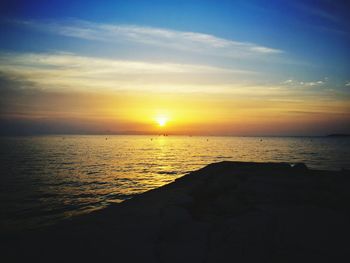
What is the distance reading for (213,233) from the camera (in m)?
7.48

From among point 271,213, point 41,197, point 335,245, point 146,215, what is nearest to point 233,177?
point 271,213

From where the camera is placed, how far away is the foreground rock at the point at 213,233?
6008 millimetres

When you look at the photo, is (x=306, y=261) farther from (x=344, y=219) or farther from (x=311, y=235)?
(x=344, y=219)

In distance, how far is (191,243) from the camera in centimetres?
682

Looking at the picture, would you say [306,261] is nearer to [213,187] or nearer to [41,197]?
[213,187]

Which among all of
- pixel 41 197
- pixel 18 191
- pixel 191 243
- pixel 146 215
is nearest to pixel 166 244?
pixel 191 243

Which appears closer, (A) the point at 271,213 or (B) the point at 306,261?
(B) the point at 306,261

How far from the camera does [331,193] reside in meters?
11.0

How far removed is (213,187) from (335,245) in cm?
772

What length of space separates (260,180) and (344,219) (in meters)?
5.55

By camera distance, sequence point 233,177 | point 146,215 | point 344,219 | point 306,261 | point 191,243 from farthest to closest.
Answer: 1. point 233,177
2. point 146,215
3. point 344,219
4. point 191,243
5. point 306,261

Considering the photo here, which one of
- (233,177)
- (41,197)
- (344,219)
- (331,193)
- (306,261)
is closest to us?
(306,261)

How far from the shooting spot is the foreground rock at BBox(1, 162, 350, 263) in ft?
19.7

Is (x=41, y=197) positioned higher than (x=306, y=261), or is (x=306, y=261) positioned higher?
(x=306, y=261)
